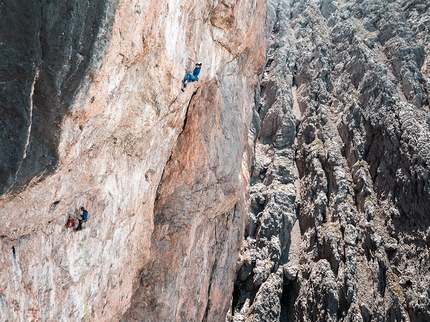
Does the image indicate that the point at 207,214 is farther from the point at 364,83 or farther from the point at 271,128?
the point at 364,83

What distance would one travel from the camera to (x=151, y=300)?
74.1 ft

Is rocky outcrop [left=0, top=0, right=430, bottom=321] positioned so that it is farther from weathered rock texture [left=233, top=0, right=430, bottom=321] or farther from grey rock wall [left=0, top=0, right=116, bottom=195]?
weathered rock texture [left=233, top=0, right=430, bottom=321]

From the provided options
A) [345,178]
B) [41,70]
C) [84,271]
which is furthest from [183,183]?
[345,178]

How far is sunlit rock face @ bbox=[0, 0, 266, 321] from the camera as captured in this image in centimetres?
1019

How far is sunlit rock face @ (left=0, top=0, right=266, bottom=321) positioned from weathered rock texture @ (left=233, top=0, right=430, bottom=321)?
1089 inches

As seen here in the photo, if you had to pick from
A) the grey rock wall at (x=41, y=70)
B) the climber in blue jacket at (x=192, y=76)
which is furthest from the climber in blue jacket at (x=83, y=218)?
the climber in blue jacket at (x=192, y=76)

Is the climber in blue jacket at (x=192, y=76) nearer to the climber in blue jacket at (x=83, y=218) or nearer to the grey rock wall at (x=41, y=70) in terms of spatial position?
the grey rock wall at (x=41, y=70)

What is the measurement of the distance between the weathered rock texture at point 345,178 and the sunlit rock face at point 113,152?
90.7 feet

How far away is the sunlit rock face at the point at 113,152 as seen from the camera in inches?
401

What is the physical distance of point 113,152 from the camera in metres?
14.9

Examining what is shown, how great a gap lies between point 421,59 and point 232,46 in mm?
63002

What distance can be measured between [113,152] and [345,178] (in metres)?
51.4

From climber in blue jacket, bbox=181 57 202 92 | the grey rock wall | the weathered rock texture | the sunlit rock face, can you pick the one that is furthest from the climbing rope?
the weathered rock texture

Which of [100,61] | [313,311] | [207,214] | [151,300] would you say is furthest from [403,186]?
[100,61]
